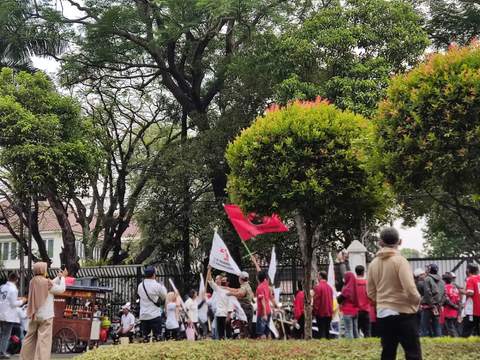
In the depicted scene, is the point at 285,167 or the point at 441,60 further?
the point at 285,167

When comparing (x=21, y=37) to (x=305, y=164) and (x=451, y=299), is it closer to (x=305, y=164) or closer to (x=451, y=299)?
(x=305, y=164)

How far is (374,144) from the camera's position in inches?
445

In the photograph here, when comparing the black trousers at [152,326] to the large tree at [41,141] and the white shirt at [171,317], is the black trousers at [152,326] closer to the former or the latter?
the white shirt at [171,317]

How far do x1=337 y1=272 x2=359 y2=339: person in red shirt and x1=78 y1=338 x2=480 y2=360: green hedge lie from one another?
1.26m

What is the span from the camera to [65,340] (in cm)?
1480

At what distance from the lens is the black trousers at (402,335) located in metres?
5.99

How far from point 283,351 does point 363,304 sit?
313cm

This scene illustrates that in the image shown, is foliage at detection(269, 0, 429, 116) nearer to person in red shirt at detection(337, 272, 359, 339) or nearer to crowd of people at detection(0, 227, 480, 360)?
crowd of people at detection(0, 227, 480, 360)

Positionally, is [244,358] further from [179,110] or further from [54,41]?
[179,110]

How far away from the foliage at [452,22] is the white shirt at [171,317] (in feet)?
50.1

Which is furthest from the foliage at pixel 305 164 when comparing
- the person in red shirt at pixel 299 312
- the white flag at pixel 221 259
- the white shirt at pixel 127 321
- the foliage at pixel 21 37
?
the foliage at pixel 21 37

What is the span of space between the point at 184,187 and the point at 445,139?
13.9 m

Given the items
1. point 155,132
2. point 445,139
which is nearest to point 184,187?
point 155,132

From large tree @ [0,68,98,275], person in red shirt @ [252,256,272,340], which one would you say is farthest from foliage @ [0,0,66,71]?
person in red shirt @ [252,256,272,340]
